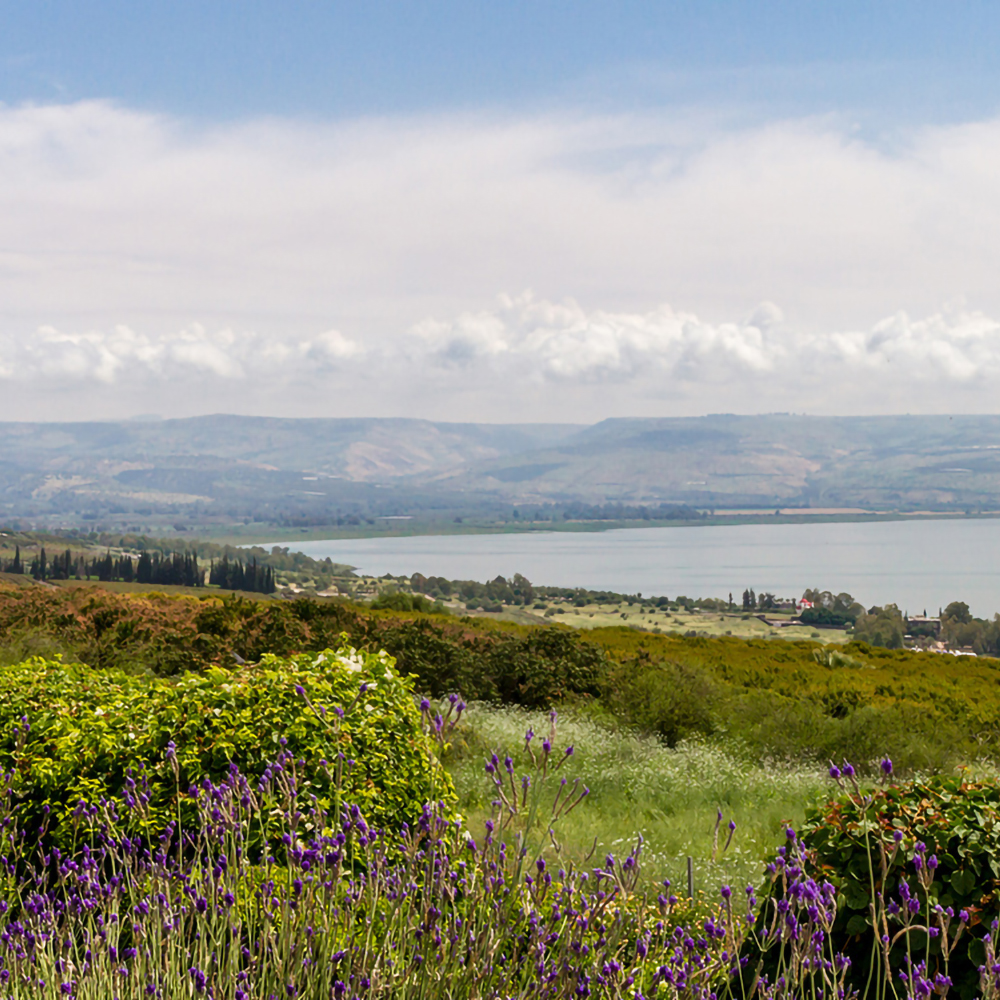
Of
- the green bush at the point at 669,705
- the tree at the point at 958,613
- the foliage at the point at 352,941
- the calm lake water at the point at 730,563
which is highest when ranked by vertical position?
the foliage at the point at 352,941

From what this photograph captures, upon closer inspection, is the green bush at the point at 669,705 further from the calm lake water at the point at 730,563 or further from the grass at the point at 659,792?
the calm lake water at the point at 730,563

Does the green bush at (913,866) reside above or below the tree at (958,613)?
above

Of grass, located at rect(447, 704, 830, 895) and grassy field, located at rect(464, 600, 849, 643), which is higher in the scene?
grass, located at rect(447, 704, 830, 895)

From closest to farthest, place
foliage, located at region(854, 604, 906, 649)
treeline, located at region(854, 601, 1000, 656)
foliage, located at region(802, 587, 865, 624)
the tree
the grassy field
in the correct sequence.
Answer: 1. foliage, located at region(854, 604, 906, 649)
2. treeline, located at region(854, 601, 1000, 656)
3. the grassy field
4. the tree
5. foliage, located at region(802, 587, 865, 624)

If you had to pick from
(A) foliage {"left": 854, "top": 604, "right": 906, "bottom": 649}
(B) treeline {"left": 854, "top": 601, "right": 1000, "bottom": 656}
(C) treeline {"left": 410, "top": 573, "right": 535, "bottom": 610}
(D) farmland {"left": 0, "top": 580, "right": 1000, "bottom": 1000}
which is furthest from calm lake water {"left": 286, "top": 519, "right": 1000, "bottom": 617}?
(D) farmland {"left": 0, "top": 580, "right": 1000, "bottom": 1000}

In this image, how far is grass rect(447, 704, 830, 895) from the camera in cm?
595

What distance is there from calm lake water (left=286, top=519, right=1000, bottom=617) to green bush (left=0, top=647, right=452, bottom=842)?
314ft

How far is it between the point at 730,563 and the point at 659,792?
473 feet

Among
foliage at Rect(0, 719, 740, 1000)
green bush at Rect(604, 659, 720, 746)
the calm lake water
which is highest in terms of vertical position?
foliage at Rect(0, 719, 740, 1000)

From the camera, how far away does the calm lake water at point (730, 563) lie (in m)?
108

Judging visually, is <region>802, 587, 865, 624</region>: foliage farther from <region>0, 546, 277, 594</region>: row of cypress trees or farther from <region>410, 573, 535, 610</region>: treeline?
<region>0, 546, 277, 594</region>: row of cypress trees

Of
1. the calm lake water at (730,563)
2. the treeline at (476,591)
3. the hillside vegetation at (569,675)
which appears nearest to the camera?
the hillside vegetation at (569,675)

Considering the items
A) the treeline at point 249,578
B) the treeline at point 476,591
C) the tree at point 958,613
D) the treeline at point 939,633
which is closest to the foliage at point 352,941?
the treeline at point 939,633

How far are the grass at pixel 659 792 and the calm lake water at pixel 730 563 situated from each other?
89.9 metres
